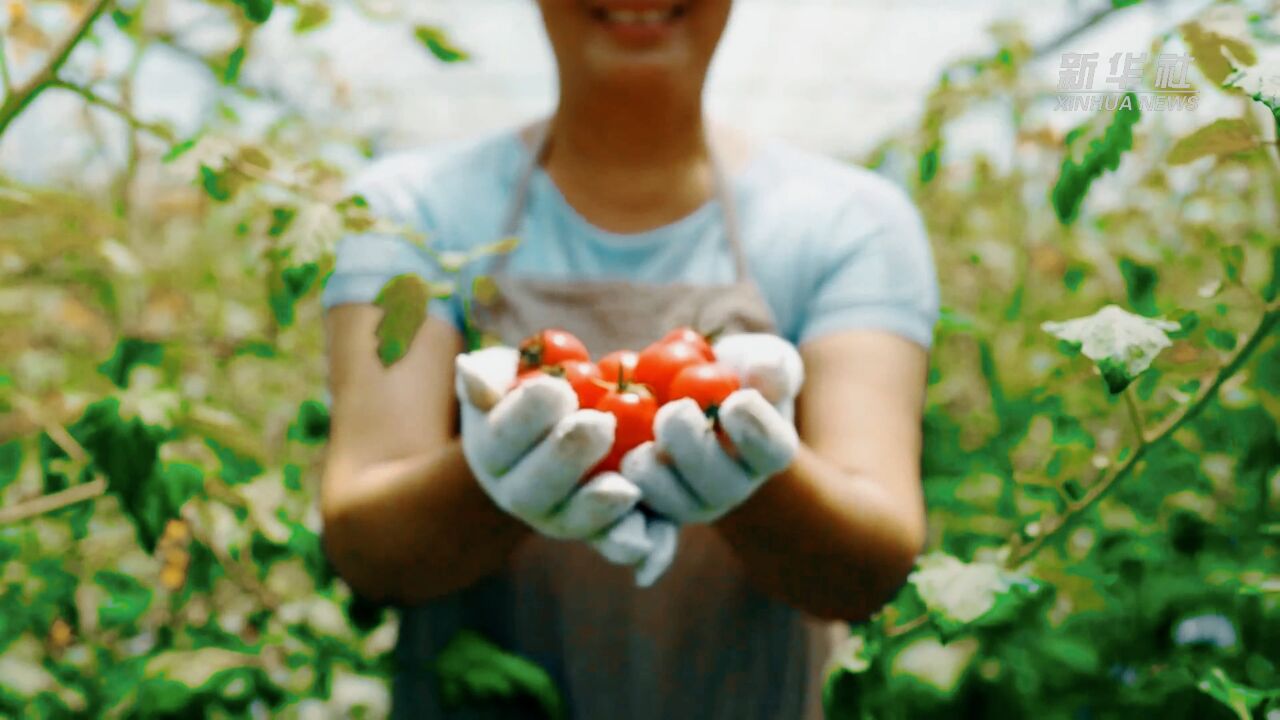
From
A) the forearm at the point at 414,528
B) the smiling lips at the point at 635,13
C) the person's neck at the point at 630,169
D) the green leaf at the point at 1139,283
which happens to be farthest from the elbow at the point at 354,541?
the green leaf at the point at 1139,283

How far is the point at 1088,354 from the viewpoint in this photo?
850mm

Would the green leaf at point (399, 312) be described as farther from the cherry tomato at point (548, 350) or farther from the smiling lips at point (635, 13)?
the smiling lips at point (635, 13)

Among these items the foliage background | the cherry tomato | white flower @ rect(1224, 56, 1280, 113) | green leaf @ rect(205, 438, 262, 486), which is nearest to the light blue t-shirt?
the foliage background

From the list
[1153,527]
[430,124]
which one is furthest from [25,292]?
[430,124]

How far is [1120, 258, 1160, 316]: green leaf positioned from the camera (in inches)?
57.9

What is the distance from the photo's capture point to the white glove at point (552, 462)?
95 cm

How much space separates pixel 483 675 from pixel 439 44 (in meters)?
0.64

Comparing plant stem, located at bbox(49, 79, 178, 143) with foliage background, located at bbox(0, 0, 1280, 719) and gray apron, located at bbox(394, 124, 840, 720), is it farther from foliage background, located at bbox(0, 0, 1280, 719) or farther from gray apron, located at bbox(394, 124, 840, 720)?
gray apron, located at bbox(394, 124, 840, 720)

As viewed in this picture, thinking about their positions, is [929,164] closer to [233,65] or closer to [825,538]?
[825,538]

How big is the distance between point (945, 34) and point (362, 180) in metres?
6.20

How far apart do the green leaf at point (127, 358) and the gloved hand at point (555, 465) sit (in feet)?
1.36

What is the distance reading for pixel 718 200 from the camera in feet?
5.00

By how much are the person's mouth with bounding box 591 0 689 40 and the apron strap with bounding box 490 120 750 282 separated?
245 mm

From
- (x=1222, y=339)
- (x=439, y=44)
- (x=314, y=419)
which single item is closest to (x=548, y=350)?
(x=439, y=44)
